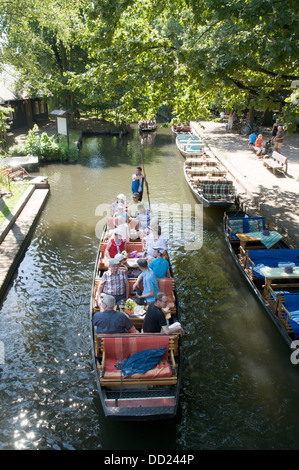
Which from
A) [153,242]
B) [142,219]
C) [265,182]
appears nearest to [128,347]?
[153,242]

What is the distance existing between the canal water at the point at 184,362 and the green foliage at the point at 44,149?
10.7 metres

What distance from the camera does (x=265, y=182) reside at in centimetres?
1867

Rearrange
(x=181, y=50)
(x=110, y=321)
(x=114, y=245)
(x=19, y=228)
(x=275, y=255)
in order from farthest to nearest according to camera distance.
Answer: (x=19, y=228) < (x=181, y=50) < (x=275, y=255) < (x=114, y=245) < (x=110, y=321)

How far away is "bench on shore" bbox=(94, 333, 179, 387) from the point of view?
6164 millimetres

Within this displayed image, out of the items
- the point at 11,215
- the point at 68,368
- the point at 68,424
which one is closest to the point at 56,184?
the point at 11,215

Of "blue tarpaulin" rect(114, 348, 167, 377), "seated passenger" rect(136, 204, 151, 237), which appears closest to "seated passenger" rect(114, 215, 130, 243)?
"seated passenger" rect(136, 204, 151, 237)

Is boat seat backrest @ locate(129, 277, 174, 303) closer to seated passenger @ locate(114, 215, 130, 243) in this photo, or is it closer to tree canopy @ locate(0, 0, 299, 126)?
seated passenger @ locate(114, 215, 130, 243)

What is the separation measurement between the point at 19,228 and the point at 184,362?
8659mm

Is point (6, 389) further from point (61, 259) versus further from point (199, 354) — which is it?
point (61, 259)

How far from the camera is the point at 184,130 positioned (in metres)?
33.4

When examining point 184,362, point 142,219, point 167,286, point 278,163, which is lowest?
point 184,362

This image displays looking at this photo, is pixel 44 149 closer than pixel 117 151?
Yes

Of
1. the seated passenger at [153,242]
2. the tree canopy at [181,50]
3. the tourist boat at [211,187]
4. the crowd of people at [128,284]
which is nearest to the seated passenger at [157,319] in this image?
the crowd of people at [128,284]

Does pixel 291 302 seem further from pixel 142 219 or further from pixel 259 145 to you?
pixel 259 145
